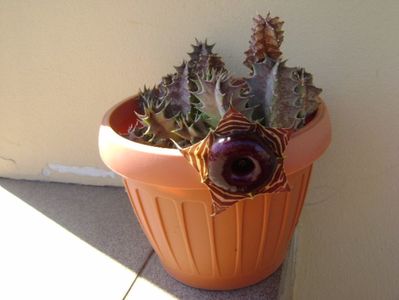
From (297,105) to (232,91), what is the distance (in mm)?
84

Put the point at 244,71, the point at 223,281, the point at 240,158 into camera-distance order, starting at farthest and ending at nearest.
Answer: the point at 244,71
the point at 223,281
the point at 240,158

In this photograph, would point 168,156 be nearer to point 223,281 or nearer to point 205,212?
point 205,212

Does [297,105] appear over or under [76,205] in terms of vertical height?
over

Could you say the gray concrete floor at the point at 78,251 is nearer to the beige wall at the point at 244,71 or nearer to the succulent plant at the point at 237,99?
the beige wall at the point at 244,71

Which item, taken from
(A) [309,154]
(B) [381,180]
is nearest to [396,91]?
(B) [381,180]

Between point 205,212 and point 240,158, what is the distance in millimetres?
115

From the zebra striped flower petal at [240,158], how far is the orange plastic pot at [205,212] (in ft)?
0.13

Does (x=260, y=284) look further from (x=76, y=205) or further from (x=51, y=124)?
(x=51, y=124)

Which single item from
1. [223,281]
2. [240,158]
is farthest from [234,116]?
[223,281]

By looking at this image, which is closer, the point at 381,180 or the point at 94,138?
the point at 381,180

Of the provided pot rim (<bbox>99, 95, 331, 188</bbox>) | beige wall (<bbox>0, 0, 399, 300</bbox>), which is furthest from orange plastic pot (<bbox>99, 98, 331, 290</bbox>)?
beige wall (<bbox>0, 0, 399, 300</bbox>)

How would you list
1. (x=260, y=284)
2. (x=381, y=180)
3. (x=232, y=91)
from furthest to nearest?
1. (x=381, y=180)
2. (x=260, y=284)
3. (x=232, y=91)

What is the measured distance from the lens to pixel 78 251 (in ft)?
2.62

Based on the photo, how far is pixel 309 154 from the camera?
554 mm
